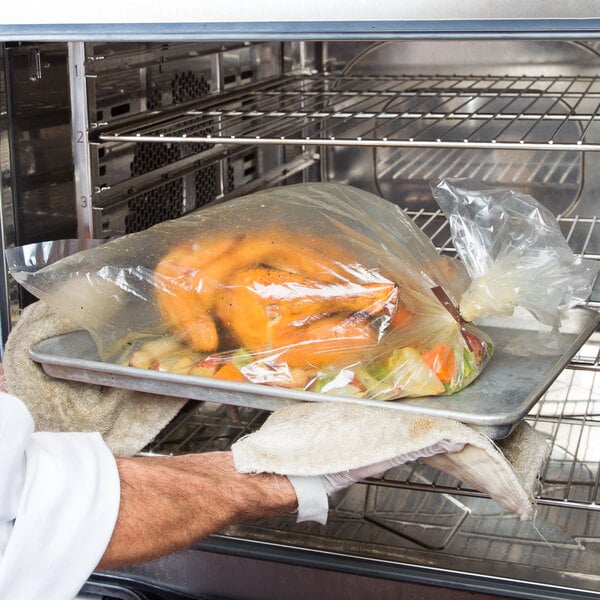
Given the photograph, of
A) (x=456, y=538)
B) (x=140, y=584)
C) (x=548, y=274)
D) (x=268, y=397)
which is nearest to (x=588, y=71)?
(x=548, y=274)

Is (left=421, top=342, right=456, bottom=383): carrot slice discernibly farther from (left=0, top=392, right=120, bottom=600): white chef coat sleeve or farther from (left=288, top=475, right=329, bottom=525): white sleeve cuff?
(left=0, top=392, right=120, bottom=600): white chef coat sleeve

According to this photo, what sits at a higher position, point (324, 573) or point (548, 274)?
point (548, 274)

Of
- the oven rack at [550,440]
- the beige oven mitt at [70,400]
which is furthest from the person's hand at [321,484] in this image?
the oven rack at [550,440]

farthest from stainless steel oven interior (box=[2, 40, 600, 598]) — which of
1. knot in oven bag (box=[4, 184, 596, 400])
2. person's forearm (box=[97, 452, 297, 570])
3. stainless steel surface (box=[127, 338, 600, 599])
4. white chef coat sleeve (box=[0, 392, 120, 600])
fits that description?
white chef coat sleeve (box=[0, 392, 120, 600])

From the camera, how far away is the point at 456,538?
1.33 m

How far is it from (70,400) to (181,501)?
31 cm

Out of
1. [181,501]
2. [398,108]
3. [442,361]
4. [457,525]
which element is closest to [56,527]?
[181,501]

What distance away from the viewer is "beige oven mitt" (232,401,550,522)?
Answer: 92cm

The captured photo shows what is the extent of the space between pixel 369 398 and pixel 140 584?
20.5 inches

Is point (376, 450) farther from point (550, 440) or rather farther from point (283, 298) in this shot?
point (550, 440)

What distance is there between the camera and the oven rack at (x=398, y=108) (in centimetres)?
149

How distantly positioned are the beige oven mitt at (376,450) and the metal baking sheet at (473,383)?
2 centimetres

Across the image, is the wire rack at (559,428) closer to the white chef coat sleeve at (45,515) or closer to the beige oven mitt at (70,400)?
the beige oven mitt at (70,400)

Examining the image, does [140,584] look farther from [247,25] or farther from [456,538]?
[247,25]
